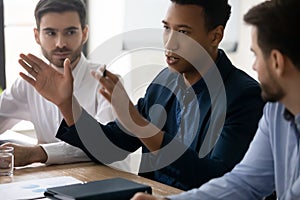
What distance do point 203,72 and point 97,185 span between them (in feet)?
2.28

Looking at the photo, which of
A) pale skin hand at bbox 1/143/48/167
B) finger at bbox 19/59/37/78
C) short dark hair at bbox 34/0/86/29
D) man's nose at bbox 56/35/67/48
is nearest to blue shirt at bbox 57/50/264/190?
pale skin hand at bbox 1/143/48/167

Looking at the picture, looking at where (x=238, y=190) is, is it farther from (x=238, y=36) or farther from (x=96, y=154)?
(x=238, y=36)

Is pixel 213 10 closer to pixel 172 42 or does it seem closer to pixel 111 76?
pixel 172 42

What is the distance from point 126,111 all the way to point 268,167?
0.50m

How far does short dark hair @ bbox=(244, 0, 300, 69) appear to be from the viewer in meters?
1.53

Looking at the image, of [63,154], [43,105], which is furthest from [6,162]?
[43,105]

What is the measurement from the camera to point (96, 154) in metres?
2.28

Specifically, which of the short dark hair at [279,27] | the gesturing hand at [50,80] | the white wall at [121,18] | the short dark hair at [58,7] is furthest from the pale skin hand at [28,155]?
the white wall at [121,18]

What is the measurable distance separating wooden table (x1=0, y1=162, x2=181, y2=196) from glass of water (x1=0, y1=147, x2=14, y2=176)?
0.03 meters

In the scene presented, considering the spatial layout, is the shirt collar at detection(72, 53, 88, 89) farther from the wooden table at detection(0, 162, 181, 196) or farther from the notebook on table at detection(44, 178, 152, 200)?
the notebook on table at detection(44, 178, 152, 200)

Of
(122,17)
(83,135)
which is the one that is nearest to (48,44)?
(83,135)

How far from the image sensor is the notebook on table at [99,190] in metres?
1.68

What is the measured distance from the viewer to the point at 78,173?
2.12 m

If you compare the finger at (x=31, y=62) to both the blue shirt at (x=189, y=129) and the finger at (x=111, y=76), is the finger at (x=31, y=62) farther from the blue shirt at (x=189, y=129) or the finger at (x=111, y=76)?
the finger at (x=111, y=76)
